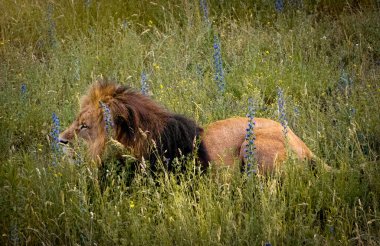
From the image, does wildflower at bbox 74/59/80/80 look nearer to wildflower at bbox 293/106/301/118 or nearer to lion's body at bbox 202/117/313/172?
lion's body at bbox 202/117/313/172

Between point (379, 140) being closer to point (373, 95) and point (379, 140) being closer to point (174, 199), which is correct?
point (373, 95)

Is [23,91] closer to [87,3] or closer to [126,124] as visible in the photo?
[126,124]

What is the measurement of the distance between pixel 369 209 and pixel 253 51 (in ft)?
12.2

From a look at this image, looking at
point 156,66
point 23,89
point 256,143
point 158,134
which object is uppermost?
point 156,66

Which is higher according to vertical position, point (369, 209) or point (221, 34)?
point (221, 34)

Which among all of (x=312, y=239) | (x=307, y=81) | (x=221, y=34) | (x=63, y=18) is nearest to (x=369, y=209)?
(x=312, y=239)

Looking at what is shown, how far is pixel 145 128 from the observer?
524 centimetres

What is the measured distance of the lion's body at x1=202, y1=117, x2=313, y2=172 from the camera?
17.6 feet

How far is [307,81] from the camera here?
718 cm

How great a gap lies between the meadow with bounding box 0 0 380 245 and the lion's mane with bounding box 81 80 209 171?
0.76 feet

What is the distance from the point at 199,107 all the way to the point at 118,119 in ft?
3.95

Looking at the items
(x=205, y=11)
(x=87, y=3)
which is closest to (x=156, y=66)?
(x=205, y=11)

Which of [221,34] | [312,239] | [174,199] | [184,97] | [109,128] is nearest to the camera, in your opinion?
[312,239]

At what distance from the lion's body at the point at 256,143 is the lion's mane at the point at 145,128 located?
0.19 m
